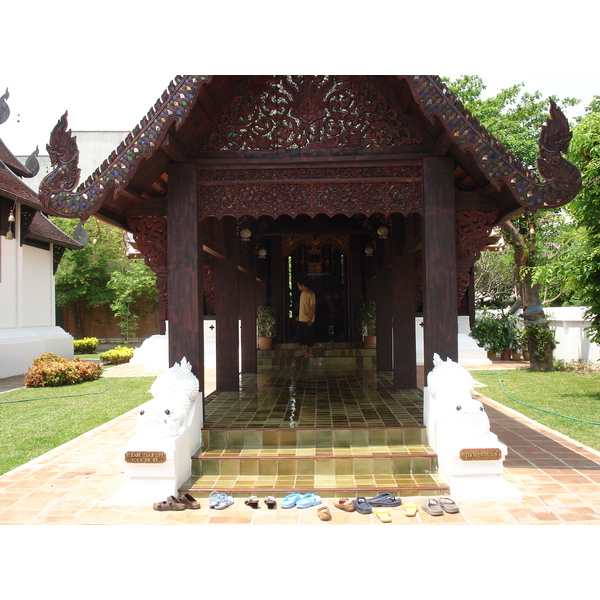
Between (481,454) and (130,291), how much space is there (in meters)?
17.2

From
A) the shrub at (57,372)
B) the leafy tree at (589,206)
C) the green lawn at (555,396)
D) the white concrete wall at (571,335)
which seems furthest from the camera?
the white concrete wall at (571,335)

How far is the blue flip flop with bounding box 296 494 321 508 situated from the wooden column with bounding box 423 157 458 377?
1572mm

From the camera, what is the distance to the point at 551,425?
6.05m

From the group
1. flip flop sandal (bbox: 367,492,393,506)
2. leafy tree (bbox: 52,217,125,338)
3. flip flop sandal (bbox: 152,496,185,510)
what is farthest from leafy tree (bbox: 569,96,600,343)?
leafy tree (bbox: 52,217,125,338)

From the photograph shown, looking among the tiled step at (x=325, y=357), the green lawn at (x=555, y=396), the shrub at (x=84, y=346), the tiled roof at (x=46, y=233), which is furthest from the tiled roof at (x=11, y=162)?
the green lawn at (x=555, y=396)

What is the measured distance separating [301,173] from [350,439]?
7.74 feet

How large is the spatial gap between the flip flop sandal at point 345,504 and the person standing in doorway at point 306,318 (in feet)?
17.5

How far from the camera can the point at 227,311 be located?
21.7 ft

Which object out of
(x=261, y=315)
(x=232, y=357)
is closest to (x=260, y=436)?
(x=232, y=357)

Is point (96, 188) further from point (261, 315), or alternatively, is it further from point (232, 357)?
point (261, 315)

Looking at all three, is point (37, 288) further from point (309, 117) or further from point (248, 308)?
point (309, 117)

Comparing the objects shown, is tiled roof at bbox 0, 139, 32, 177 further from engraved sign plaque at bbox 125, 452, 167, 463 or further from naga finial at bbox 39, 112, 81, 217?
engraved sign plaque at bbox 125, 452, 167, 463

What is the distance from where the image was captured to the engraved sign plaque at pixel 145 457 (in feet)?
12.3

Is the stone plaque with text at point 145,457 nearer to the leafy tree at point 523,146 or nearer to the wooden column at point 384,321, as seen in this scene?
the wooden column at point 384,321
